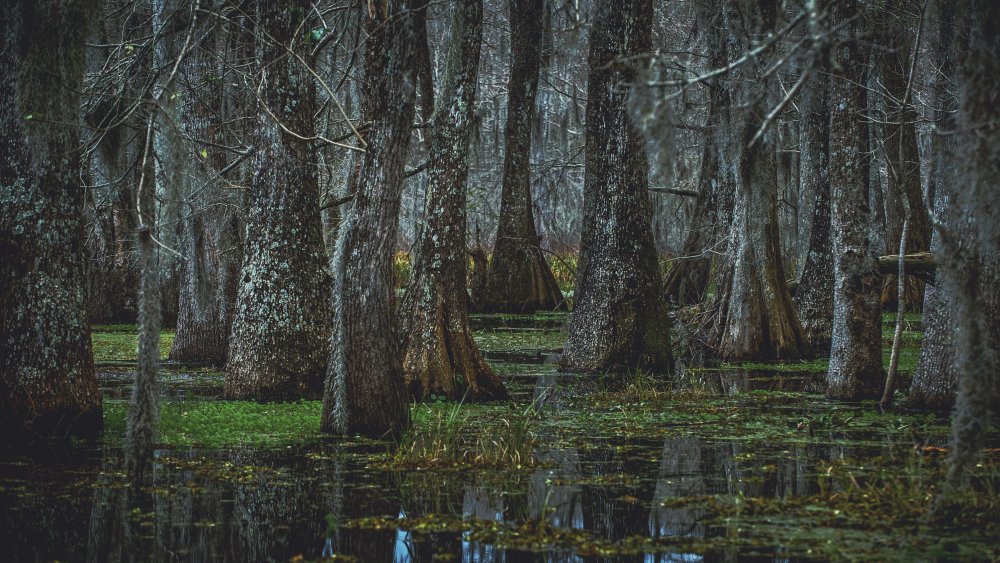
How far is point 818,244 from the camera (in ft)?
44.1

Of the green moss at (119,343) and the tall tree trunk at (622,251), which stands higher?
the tall tree trunk at (622,251)

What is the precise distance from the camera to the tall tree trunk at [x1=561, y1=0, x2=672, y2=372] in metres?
11.1

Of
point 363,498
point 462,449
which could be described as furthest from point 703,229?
point 363,498

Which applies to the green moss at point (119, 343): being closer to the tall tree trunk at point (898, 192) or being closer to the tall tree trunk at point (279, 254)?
the tall tree trunk at point (279, 254)

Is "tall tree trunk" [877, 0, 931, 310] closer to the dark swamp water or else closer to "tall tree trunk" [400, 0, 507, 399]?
"tall tree trunk" [400, 0, 507, 399]

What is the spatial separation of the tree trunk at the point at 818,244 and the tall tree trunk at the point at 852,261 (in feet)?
13.8

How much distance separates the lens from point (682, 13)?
2541 cm

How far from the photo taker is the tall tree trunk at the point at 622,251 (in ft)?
36.3

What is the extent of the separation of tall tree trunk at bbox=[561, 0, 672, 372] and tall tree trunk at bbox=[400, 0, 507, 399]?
2242 millimetres

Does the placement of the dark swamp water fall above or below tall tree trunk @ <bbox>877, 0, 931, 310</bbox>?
below

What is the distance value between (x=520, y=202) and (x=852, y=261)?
11107mm

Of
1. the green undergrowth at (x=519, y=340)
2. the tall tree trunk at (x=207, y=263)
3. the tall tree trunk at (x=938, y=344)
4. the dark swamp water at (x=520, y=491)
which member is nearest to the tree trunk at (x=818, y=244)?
the green undergrowth at (x=519, y=340)

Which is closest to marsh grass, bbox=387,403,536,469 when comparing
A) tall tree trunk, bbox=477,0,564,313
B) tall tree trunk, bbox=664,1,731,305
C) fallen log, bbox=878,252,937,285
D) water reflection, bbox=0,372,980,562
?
water reflection, bbox=0,372,980,562

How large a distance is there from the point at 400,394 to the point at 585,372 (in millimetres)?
4344
